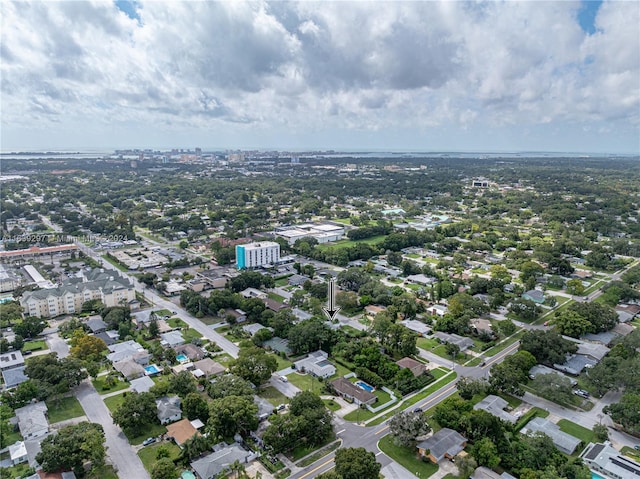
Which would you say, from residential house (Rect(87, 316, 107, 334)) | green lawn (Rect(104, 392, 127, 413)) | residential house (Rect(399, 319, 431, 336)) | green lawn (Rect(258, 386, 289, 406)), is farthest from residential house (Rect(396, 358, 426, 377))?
residential house (Rect(87, 316, 107, 334))

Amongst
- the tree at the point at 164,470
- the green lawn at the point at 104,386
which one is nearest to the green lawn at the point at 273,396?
the tree at the point at 164,470

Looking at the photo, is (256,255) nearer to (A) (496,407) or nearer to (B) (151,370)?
(B) (151,370)

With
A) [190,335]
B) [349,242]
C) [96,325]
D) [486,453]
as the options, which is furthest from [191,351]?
[349,242]

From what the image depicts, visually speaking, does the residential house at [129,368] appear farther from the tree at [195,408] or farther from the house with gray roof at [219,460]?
the house with gray roof at [219,460]

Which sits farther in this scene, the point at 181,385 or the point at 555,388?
the point at 181,385

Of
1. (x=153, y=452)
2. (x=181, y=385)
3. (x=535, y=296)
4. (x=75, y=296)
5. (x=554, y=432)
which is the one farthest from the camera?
(x=535, y=296)

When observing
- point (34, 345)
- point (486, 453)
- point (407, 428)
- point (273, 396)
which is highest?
point (407, 428)

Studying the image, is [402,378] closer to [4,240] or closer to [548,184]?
[4,240]

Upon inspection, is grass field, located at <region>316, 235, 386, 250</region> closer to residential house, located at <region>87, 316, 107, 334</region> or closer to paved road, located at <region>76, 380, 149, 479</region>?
residential house, located at <region>87, 316, 107, 334</region>
